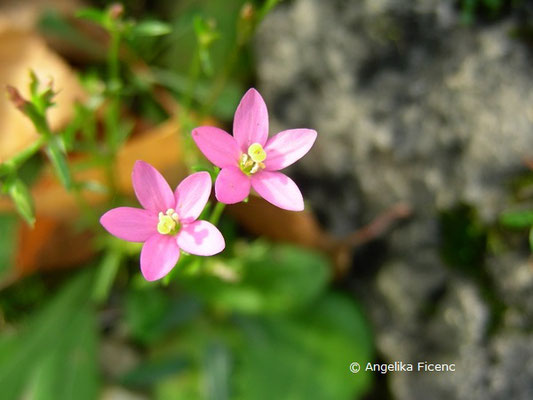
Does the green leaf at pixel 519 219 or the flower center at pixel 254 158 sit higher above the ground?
the green leaf at pixel 519 219

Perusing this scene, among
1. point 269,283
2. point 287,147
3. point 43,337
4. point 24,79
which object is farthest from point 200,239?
point 24,79

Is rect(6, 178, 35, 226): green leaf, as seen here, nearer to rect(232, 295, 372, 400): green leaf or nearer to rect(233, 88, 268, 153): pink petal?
rect(233, 88, 268, 153): pink petal

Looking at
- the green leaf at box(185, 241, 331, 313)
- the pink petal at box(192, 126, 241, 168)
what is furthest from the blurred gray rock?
the pink petal at box(192, 126, 241, 168)

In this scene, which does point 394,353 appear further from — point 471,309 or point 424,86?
point 424,86

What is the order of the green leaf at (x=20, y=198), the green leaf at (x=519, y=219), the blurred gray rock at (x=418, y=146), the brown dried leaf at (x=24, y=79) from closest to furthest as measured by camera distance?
1. the green leaf at (x=20, y=198)
2. the green leaf at (x=519, y=219)
3. the blurred gray rock at (x=418, y=146)
4. the brown dried leaf at (x=24, y=79)

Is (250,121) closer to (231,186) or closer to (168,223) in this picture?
(231,186)

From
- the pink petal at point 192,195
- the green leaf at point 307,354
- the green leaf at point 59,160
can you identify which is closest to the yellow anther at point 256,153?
the pink petal at point 192,195

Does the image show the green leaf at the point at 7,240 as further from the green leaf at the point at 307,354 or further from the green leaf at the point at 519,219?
the green leaf at the point at 519,219

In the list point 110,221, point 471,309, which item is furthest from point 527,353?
point 110,221
